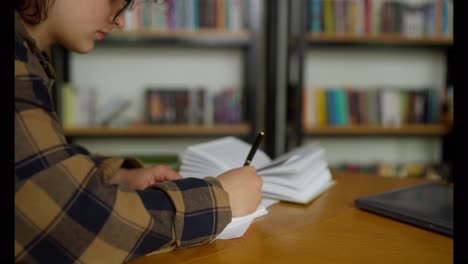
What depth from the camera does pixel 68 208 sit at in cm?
52

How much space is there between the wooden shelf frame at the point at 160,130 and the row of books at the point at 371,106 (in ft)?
1.32

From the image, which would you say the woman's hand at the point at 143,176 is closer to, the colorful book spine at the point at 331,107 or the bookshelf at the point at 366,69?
the bookshelf at the point at 366,69

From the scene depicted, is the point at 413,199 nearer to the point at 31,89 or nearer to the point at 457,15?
the point at 457,15

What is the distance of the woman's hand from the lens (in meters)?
0.90

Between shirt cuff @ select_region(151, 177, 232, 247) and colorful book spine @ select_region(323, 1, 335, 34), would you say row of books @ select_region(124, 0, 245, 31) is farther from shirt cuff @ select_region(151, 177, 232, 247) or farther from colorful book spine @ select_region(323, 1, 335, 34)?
shirt cuff @ select_region(151, 177, 232, 247)

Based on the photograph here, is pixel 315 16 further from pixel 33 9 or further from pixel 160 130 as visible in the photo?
pixel 33 9

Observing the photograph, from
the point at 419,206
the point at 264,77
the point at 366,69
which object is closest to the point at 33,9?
the point at 419,206

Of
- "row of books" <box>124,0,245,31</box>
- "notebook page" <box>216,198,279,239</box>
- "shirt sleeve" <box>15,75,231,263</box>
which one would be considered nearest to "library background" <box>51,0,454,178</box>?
"row of books" <box>124,0,245,31</box>

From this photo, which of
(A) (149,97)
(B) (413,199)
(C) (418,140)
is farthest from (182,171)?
(C) (418,140)

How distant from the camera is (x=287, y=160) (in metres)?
0.90

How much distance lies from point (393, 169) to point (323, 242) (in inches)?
89.7

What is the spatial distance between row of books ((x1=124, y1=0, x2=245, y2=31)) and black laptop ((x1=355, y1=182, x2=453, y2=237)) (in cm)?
174

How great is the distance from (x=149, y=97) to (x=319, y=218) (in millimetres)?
1838

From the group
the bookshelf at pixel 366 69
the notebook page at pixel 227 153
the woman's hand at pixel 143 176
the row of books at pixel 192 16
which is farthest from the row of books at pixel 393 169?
the woman's hand at pixel 143 176
